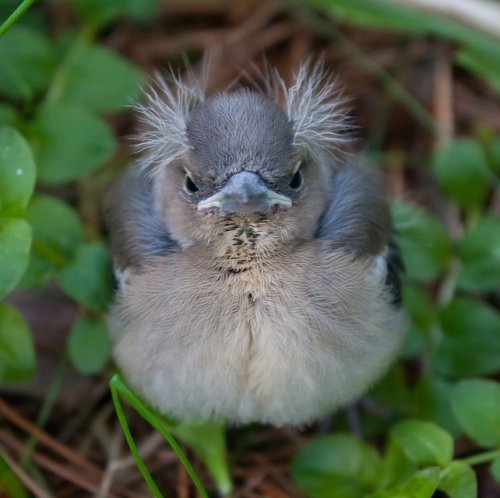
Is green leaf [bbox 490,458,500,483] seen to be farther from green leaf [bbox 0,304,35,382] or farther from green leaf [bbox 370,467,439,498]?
green leaf [bbox 0,304,35,382]

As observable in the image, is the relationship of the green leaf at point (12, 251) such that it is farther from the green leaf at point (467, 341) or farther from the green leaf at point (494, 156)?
the green leaf at point (494, 156)

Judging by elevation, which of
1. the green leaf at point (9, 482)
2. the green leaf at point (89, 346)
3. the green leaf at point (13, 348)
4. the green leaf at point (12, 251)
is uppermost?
the green leaf at point (12, 251)

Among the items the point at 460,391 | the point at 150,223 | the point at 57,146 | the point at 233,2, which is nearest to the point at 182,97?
the point at 150,223

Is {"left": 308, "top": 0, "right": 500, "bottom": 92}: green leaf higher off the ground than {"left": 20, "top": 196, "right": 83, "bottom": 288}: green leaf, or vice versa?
{"left": 308, "top": 0, "right": 500, "bottom": 92}: green leaf

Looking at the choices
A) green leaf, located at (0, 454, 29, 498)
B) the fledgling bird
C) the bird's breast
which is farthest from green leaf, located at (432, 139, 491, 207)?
green leaf, located at (0, 454, 29, 498)

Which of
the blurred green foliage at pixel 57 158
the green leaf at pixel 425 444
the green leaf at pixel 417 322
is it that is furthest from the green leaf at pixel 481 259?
the blurred green foliage at pixel 57 158

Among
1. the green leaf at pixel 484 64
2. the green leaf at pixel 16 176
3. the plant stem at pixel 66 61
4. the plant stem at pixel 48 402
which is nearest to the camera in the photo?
the green leaf at pixel 16 176
